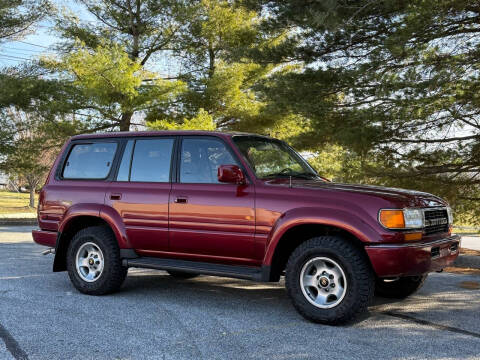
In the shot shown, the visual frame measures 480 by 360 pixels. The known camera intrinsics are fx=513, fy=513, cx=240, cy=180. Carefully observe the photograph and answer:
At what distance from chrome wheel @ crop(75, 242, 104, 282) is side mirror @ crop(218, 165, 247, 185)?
2.02 meters

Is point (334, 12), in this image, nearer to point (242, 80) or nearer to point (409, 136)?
point (409, 136)

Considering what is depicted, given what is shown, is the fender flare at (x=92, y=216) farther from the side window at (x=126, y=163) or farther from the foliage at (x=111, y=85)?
the foliage at (x=111, y=85)

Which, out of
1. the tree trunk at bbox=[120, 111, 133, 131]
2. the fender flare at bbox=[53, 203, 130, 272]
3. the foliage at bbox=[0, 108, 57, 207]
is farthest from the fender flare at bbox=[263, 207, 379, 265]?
the foliage at bbox=[0, 108, 57, 207]

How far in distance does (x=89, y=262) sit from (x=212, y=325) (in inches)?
86.9

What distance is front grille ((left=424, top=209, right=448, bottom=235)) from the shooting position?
201 inches

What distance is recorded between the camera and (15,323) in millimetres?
4805

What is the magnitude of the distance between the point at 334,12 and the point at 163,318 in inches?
266

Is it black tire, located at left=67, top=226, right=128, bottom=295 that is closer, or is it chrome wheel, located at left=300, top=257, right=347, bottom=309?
chrome wheel, located at left=300, top=257, right=347, bottom=309

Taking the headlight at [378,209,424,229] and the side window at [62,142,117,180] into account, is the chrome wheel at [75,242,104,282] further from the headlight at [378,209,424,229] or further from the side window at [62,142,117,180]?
the headlight at [378,209,424,229]

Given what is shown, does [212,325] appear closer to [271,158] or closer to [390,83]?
[271,158]

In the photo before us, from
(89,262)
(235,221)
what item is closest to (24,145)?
(89,262)

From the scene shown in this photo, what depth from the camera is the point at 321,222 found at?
486 centimetres

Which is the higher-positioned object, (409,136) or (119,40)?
(119,40)

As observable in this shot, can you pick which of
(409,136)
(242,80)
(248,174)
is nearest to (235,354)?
(248,174)
